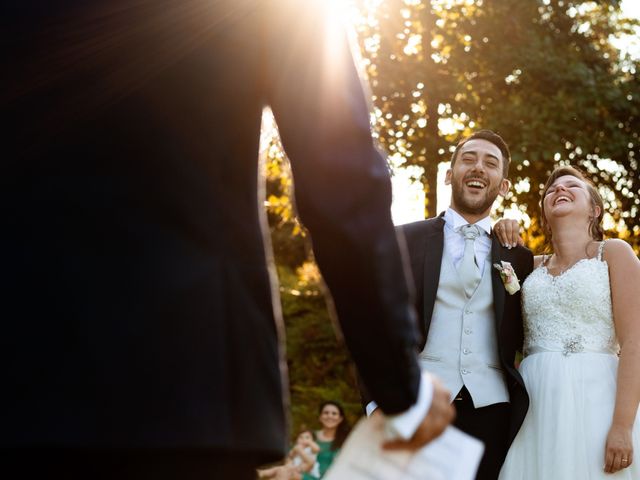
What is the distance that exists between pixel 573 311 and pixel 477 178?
853 millimetres

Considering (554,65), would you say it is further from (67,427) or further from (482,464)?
(67,427)

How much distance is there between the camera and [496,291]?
4594mm

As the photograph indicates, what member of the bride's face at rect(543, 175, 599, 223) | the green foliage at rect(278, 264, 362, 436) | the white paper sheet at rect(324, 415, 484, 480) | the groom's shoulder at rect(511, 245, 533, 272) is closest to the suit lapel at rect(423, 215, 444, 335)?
the groom's shoulder at rect(511, 245, 533, 272)

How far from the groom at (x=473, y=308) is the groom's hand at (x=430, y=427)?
300cm

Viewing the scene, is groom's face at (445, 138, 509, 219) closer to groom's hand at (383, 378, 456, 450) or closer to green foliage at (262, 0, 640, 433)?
groom's hand at (383, 378, 456, 450)

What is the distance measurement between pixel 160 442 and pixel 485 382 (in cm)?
343

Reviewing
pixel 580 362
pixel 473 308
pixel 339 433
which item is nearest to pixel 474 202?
pixel 473 308

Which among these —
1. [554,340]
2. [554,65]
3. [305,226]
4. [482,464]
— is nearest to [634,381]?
[554,340]

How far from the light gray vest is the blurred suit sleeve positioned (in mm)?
3061

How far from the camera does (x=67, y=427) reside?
3.79ft

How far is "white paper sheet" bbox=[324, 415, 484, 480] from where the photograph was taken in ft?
4.68

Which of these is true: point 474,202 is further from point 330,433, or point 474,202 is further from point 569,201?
point 330,433

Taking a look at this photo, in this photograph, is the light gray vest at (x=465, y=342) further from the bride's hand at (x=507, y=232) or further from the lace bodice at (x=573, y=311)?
the lace bodice at (x=573, y=311)

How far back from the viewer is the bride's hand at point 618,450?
448 cm
